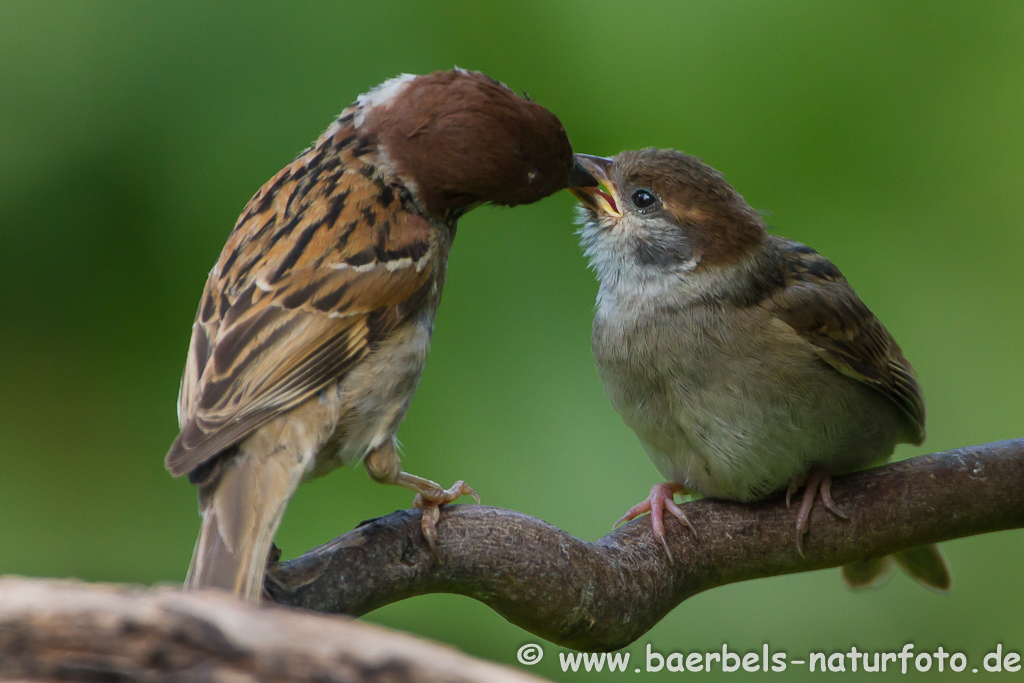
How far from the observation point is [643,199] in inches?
103

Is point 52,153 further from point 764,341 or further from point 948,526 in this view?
point 948,526

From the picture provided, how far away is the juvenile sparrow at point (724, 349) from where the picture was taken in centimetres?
244

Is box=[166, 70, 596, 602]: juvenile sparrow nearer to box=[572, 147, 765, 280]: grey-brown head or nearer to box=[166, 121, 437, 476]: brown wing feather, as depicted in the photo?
box=[166, 121, 437, 476]: brown wing feather

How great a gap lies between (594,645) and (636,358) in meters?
0.70

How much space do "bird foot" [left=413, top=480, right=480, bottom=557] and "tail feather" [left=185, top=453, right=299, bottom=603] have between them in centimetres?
29

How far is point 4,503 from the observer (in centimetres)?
281

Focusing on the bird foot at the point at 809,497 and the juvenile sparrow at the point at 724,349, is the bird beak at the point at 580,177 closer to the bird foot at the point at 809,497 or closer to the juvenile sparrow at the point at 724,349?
the juvenile sparrow at the point at 724,349

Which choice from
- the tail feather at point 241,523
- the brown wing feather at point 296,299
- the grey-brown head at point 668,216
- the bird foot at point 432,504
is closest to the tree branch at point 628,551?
the bird foot at point 432,504

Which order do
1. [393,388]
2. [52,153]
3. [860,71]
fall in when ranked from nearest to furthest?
[393,388]
[52,153]
[860,71]

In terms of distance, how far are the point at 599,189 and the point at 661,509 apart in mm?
Result: 820

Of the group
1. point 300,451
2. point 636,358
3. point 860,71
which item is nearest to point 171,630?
point 300,451

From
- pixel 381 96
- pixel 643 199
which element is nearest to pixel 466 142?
pixel 381 96

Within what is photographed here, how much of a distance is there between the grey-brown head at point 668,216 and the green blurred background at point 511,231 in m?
0.51

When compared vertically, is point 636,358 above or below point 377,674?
above
